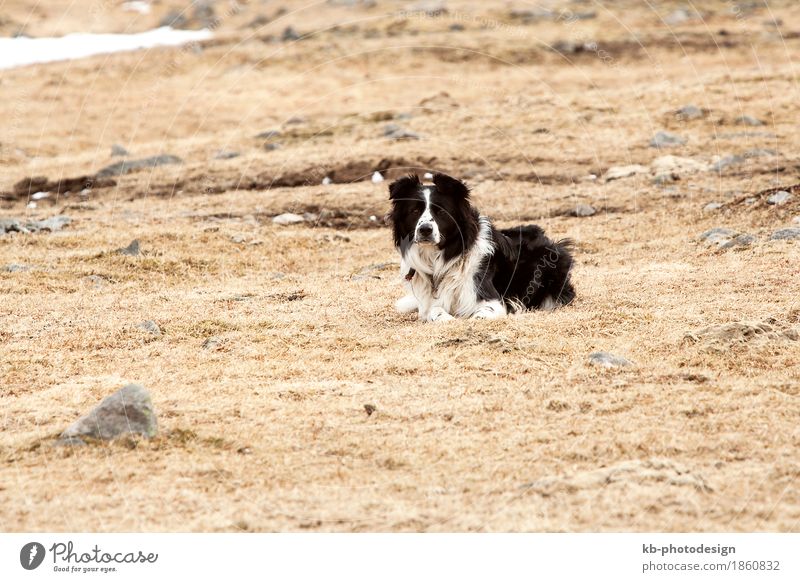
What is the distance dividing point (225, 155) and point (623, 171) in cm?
1204

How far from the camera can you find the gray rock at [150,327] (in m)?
12.1

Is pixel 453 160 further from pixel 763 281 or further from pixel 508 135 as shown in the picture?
pixel 763 281

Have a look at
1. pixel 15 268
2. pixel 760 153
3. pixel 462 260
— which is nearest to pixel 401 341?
pixel 462 260

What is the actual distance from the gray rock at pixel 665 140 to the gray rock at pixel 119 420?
21431 mm

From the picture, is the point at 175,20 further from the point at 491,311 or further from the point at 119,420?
the point at 119,420

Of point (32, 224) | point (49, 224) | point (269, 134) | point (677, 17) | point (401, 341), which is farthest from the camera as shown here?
point (677, 17)

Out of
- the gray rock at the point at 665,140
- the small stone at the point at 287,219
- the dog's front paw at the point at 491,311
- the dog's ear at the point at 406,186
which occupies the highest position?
the dog's ear at the point at 406,186

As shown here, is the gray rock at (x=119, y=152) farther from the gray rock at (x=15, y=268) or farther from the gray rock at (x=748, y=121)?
the gray rock at (x=748, y=121)

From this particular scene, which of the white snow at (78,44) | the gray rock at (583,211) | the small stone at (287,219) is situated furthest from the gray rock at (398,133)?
the white snow at (78,44)

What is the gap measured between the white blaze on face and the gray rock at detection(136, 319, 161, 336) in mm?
3397

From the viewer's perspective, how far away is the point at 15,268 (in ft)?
55.1
